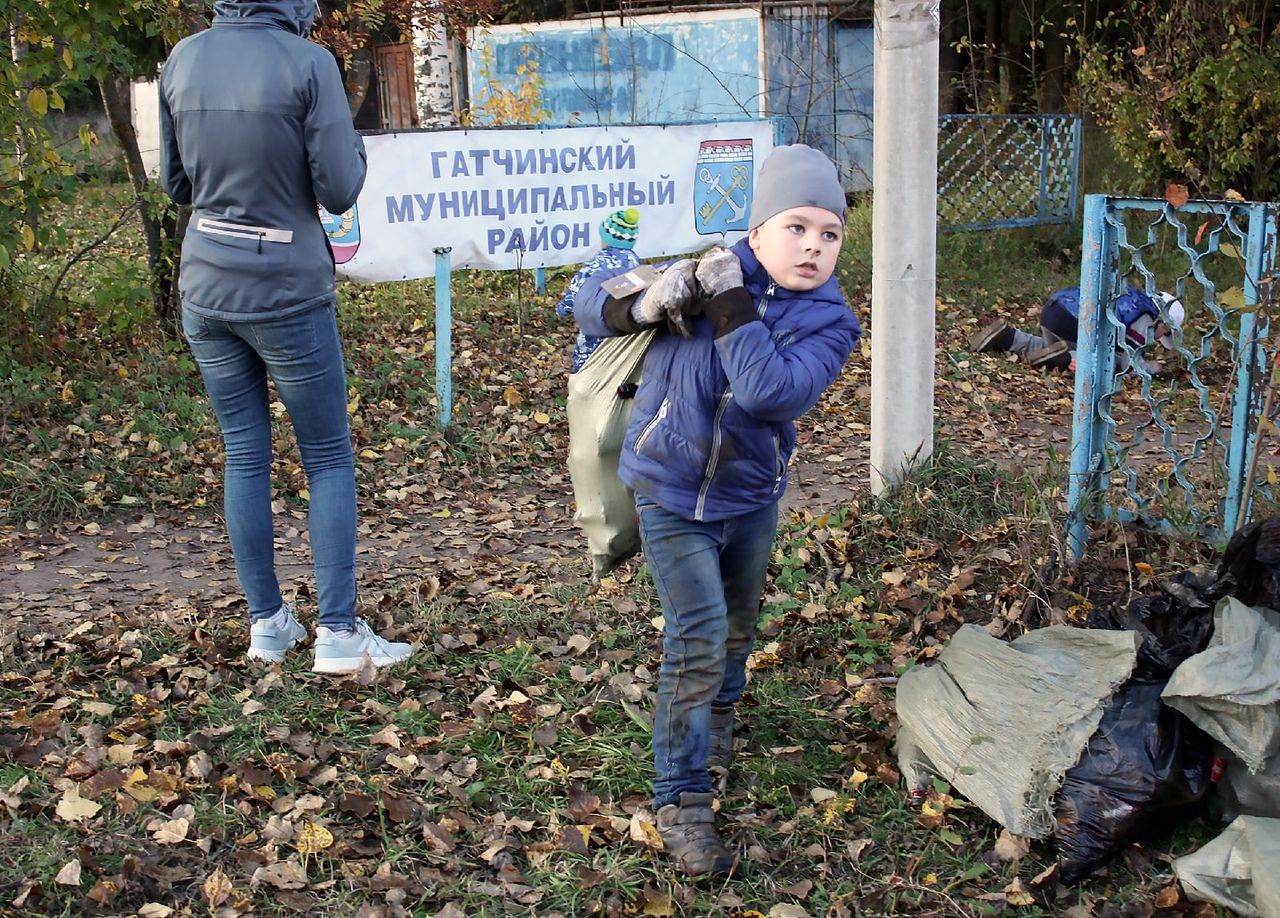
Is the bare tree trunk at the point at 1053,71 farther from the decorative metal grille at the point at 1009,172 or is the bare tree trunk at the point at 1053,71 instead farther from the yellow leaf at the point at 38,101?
the yellow leaf at the point at 38,101

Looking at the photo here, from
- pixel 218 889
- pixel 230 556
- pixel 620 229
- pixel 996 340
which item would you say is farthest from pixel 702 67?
pixel 218 889

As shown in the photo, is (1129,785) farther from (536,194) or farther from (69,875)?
(536,194)

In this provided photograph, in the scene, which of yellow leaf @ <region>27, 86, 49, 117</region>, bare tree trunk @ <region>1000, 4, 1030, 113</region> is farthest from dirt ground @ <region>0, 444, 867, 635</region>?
bare tree trunk @ <region>1000, 4, 1030, 113</region>

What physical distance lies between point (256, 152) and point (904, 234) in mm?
2534

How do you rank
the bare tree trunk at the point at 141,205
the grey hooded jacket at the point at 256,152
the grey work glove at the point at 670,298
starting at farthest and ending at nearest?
the bare tree trunk at the point at 141,205, the grey hooded jacket at the point at 256,152, the grey work glove at the point at 670,298

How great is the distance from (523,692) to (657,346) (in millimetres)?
1455

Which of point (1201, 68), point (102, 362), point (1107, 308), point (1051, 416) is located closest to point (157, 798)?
point (1107, 308)

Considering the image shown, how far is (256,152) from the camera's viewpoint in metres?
3.55

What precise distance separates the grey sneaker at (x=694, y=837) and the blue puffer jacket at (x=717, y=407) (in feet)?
2.42

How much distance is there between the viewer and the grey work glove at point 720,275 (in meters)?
2.77

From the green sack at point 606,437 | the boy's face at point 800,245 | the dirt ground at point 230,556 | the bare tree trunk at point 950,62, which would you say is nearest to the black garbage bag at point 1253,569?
the boy's face at point 800,245

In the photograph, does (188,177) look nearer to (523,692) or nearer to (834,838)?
(523,692)

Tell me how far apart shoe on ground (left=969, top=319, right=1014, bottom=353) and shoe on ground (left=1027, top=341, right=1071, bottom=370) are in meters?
0.31

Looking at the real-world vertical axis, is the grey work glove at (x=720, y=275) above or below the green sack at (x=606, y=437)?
above
